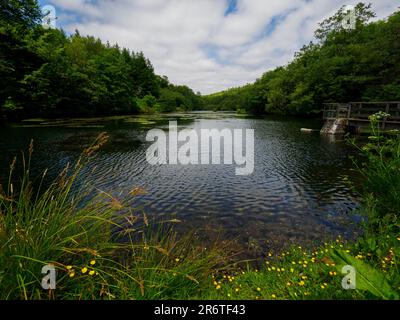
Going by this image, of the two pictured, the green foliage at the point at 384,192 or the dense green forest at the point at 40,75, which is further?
the dense green forest at the point at 40,75

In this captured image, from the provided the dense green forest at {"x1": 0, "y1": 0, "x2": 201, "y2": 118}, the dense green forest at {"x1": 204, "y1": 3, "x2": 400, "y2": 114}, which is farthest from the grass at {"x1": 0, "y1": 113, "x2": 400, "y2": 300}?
the dense green forest at {"x1": 0, "y1": 0, "x2": 201, "y2": 118}

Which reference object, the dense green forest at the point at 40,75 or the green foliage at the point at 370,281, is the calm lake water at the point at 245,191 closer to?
the green foliage at the point at 370,281

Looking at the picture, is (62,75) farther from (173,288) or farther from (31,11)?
(173,288)

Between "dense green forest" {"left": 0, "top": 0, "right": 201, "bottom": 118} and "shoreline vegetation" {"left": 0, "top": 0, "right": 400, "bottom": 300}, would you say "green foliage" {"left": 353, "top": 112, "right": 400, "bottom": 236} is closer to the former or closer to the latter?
"shoreline vegetation" {"left": 0, "top": 0, "right": 400, "bottom": 300}

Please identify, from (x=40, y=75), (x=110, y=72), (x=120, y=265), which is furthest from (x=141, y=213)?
(x=110, y=72)

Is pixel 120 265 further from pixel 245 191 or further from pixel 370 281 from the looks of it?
pixel 245 191

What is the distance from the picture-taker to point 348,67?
114 feet

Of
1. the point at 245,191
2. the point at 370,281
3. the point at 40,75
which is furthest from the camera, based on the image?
the point at 40,75

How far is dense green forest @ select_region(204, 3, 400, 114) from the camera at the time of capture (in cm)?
2578

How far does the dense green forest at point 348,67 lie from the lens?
25781 millimetres

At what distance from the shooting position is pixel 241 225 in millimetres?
5836

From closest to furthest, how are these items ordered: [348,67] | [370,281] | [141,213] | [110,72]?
[370,281]
[141,213]
[348,67]
[110,72]

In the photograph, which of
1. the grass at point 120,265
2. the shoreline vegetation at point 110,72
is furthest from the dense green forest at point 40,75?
the grass at point 120,265
